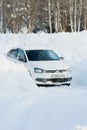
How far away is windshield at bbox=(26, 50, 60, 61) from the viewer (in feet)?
55.5

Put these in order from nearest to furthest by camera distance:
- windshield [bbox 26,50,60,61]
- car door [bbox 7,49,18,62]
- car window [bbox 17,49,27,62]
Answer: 1. car window [bbox 17,49,27,62]
2. windshield [bbox 26,50,60,61]
3. car door [bbox 7,49,18,62]

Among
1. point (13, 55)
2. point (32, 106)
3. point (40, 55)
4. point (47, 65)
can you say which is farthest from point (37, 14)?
point (32, 106)

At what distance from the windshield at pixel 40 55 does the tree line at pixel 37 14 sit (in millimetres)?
31888

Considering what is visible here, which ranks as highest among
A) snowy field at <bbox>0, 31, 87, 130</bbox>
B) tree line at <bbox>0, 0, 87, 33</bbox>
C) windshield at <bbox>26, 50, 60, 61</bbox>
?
snowy field at <bbox>0, 31, 87, 130</bbox>

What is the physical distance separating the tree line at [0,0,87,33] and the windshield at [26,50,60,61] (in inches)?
1255

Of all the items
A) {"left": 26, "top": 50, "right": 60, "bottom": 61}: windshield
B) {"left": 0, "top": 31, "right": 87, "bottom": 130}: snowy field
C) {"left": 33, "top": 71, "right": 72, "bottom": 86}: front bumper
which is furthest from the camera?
{"left": 26, "top": 50, "right": 60, "bottom": 61}: windshield

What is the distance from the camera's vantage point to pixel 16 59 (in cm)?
1739

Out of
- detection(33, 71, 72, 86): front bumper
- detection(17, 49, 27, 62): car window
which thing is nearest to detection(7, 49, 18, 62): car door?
detection(17, 49, 27, 62): car window

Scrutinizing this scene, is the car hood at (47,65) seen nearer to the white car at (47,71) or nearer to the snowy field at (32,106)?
the white car at (47,71)

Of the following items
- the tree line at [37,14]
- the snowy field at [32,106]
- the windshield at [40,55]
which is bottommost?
the tree line at [37,14]

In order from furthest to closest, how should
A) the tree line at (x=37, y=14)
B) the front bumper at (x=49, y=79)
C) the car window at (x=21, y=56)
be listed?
the tree line at (x=37, y=14)
the car window at (x=21, y=56)
the front bumper at (x=49, y=79)

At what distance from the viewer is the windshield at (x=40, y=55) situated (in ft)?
55.5

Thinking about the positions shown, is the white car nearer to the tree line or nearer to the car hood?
the car hood

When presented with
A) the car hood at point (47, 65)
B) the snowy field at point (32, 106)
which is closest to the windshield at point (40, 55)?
the car hood at point (47, 65)
